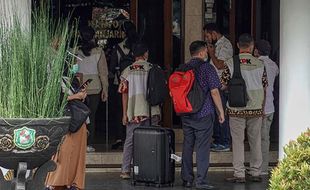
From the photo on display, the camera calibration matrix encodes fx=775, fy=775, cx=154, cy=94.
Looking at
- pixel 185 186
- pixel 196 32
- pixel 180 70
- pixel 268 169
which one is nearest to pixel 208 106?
pixel 180 70

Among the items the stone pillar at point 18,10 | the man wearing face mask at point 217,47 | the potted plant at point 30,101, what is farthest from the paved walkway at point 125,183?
the potted plant at point 30,101

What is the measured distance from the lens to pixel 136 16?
41.6ft

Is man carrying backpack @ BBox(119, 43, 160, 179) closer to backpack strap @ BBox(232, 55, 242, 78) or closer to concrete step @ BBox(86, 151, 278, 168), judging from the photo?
concrete step @ BBox(86, 151, 278, 168)

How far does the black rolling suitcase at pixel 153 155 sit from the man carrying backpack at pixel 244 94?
0.87 meters

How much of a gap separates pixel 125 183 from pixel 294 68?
2.73 metres

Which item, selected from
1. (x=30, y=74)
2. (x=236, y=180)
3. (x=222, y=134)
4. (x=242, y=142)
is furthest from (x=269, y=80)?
(x=30, y=74)

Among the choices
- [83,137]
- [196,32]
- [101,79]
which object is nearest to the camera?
[83,137]

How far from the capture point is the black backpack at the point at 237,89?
9680mm

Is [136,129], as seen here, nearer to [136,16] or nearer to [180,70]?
[180,70]

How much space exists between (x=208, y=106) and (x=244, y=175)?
136cm

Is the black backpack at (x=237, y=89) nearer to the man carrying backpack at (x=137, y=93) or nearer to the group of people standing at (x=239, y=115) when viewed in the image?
the group of people standing at (x=239, y=115)

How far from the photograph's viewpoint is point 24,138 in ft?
20.1

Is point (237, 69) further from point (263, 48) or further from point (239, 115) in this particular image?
point (263, 48)

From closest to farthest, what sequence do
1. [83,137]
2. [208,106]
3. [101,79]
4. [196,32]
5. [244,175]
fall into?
[83,137] < [208,106] < [244,175] < [101,79] < [196,32]
